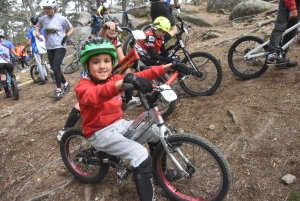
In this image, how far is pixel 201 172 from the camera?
109 inches

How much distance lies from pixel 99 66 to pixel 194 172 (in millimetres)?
1525

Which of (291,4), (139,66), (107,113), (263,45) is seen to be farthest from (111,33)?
(291,4)

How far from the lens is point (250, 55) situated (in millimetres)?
5059

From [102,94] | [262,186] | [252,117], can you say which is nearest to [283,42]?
[252,117]

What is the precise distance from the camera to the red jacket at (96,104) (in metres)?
2.28

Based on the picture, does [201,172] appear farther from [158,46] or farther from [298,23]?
[298,23]

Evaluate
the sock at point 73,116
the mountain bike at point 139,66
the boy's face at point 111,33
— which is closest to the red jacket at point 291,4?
the mountain bike at point 139,66

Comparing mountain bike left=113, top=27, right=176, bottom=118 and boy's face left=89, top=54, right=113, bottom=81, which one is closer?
boy's face left=89, top=54, right=113, bottom=81

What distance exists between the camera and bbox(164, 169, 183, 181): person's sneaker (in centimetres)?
269

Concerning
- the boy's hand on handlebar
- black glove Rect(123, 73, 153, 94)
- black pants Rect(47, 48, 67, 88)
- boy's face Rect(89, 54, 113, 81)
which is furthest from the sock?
the boy's hand on handlebar

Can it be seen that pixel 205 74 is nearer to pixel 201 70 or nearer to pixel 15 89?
pixel 201 70

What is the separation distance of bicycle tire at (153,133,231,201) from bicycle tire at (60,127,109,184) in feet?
2.53

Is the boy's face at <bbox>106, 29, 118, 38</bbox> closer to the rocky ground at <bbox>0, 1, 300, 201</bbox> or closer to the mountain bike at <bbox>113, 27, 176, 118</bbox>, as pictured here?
the mountain bike at <bbox>113, 27, 176, 118</bbox>

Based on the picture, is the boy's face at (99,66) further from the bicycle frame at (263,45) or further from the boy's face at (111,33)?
the bicycle frame at (263,45)
